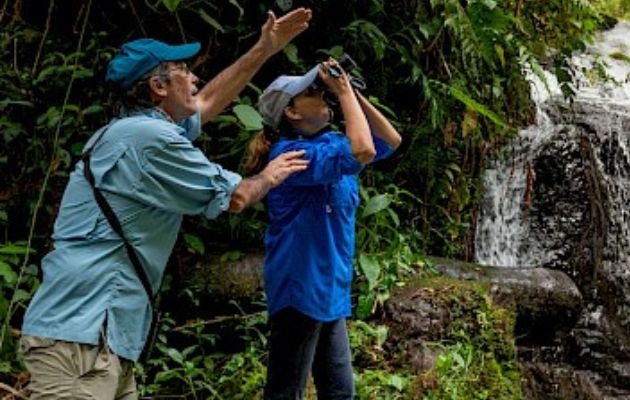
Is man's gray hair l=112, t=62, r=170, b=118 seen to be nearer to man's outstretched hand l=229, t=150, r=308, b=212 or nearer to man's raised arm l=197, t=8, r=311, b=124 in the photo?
man's outstretched hand l=229, t=150, r=308, b=212

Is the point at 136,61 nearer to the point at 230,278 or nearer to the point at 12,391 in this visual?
the point at 12,391

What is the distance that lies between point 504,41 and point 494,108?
112 centimetres

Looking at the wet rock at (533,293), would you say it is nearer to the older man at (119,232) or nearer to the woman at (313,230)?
the woman at (313,230)

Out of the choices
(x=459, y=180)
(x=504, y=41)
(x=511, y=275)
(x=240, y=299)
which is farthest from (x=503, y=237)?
(x=240, y=299)

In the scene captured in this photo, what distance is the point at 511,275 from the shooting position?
18.7 ft

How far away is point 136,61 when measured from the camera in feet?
8.01

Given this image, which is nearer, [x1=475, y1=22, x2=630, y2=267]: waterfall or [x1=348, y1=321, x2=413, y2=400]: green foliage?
[x1=348, y1=321, x2=413, y2=400]: green foliage

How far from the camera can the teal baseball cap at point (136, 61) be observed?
2445mm

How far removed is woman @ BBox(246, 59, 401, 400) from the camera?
9.06 ft

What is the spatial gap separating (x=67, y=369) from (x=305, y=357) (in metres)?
0.89

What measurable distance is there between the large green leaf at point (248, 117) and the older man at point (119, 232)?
1.84 metres

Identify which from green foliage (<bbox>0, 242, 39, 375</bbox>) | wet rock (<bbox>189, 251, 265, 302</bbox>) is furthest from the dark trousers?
wet rock (<bbox>189, 251, 265, 302</bbox>)

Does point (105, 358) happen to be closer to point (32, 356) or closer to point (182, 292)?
point (32, 356)

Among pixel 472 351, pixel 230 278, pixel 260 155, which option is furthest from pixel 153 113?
pixel 472 351
